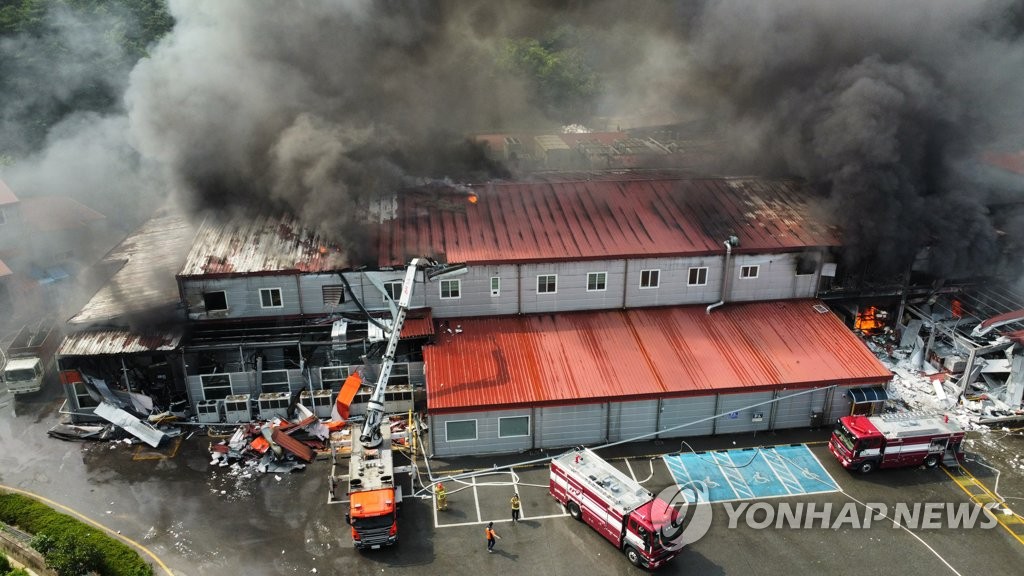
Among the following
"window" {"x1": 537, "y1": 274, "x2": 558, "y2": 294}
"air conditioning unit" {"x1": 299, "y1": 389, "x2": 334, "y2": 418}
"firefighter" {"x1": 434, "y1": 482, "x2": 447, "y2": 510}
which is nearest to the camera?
"firefighter" {"x1": 434, "y1": 482, "x2": 447, "y2": 510}

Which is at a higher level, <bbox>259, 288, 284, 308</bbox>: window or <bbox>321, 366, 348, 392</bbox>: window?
<bbox>259, 288, 284, 308</bbox>: window

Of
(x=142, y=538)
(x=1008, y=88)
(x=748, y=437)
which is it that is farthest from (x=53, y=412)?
(x=1008, y=88)

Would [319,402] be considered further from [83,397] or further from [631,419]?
[631,419]

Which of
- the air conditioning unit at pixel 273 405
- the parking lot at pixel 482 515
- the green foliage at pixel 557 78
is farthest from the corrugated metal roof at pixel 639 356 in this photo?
the green foliage at pixel 557 78

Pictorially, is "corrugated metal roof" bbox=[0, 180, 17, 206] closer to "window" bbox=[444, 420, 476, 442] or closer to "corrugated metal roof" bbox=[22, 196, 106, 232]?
"corrugated metal roof" bbox=[22, 196, 106, 232]

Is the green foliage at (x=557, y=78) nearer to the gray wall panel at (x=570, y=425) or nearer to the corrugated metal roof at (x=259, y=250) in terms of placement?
the corrugated metal roof at (x=259, y=250)

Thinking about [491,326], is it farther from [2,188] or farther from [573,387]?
[2,188]

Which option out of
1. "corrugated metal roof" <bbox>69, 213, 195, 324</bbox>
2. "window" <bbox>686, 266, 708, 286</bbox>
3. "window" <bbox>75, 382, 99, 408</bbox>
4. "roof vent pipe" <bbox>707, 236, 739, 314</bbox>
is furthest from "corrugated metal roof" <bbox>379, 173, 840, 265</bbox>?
"window" <bbox>75, 382, 99, 408</bbox>
